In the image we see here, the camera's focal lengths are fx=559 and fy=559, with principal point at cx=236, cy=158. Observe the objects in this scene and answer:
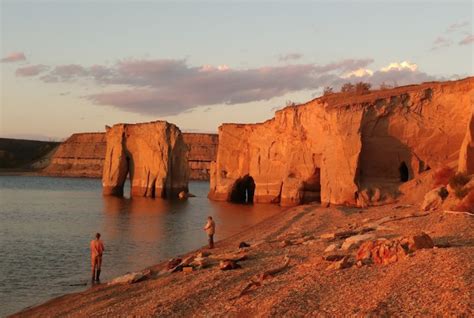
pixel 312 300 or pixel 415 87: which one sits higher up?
pixel 415 87

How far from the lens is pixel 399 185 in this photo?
1298 inches

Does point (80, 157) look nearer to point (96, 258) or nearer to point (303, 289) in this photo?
point (96, 258)

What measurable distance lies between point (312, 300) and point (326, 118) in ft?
92.4

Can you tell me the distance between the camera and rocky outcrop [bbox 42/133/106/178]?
119 meters

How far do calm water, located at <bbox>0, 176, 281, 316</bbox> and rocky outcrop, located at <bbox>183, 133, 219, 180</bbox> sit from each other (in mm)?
70066

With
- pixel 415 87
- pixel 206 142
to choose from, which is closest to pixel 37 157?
pixel 206 142

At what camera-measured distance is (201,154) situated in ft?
382

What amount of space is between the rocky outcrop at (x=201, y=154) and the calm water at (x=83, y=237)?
70066mm

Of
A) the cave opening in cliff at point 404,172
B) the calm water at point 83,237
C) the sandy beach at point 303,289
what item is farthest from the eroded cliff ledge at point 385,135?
the sandy beach at point 303,289

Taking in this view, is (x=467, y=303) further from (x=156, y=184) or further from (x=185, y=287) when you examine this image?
(x=156, y=184)

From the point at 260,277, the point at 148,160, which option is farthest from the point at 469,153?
the point at 148,160

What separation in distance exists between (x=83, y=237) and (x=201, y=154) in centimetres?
9077

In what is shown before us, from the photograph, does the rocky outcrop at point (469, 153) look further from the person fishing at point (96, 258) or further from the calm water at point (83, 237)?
the person fishing at point (96, 258)

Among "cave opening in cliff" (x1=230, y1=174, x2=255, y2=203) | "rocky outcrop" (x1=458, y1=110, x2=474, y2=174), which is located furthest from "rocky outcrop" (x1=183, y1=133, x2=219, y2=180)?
"rocky outcrop" (x1=458, y1=110, x2=474, y2=174)
